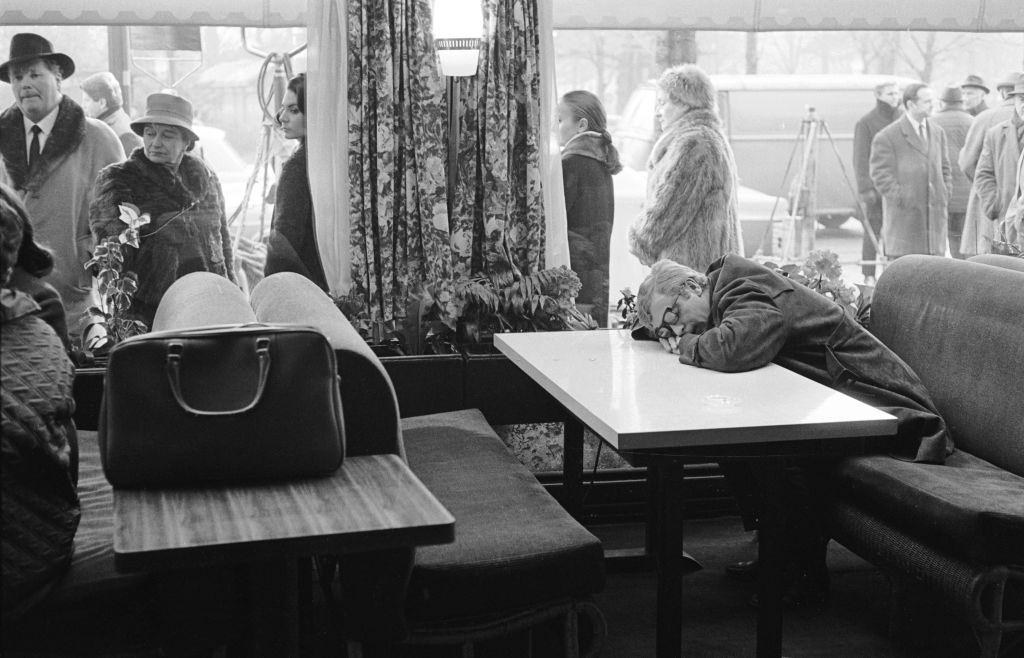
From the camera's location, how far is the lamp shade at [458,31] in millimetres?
4105

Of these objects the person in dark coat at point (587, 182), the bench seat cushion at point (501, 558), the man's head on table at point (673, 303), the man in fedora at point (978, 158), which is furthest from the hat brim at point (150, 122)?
the man in fedora at point (978, 158)

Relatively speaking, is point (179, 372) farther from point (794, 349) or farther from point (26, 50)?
point (26, 50)

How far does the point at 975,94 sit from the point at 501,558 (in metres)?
3.56

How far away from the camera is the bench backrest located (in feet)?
10.4

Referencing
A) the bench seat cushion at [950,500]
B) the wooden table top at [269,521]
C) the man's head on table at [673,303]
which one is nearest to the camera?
the wooden table top at [269,521]

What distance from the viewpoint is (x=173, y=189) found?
438 centimetres

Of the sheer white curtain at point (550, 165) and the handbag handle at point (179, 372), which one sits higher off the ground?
the sheer white curtain at point (550, 165)

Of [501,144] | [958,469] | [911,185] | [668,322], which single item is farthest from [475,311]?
[911,185]

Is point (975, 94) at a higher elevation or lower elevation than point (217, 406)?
higher

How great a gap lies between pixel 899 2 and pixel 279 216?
8.86 feet

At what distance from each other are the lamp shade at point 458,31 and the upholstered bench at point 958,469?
1.67 meters

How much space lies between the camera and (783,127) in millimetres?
4918

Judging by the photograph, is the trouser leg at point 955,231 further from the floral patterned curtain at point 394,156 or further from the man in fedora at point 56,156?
the man in fedora at point 56,156

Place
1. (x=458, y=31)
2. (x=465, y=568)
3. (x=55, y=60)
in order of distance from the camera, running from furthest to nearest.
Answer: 1. (x=55, y=60)
2. (x=458, y=31)
3. (x=465, y=568)
